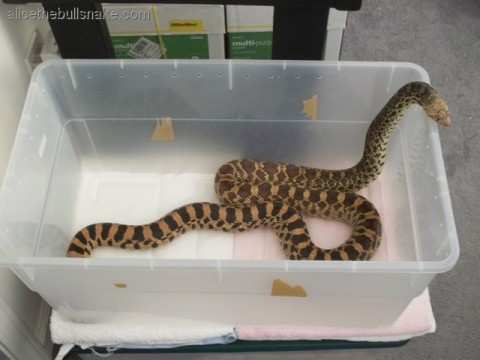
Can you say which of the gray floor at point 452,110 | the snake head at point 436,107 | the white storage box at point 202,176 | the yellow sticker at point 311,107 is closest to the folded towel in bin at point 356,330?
the white storage box at point 202,176

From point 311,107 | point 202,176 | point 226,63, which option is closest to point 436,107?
point 311,107

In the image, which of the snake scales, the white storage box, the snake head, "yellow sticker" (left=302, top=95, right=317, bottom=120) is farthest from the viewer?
"yellow sticker" (left=302, top=95, right=317, bottom=120)

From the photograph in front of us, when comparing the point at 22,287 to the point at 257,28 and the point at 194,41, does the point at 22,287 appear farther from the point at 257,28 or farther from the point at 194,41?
the point at 257,28

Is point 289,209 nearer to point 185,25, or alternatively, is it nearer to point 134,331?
point 134,331

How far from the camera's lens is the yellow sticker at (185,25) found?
1.74 m

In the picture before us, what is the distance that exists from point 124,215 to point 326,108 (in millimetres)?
711

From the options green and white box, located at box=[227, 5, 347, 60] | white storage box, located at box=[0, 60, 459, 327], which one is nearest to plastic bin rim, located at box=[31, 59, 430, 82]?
white storage box, located at box=[0, 60, 459, 327]

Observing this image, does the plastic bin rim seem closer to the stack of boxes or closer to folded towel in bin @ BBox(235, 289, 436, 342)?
the stack of boxes

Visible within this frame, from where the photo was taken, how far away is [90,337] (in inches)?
59.1

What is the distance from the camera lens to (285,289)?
1.34 meters

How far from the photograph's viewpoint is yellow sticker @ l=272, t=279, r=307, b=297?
133 centimetres

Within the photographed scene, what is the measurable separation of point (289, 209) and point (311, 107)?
328 mm

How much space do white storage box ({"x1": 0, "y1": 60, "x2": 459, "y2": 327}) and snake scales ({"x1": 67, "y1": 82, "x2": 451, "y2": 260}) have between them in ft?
0.24

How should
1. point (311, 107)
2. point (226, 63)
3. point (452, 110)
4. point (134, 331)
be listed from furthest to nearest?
point (452, 110) → point (311, 107) → point (226, 63) → point (134, 331)
